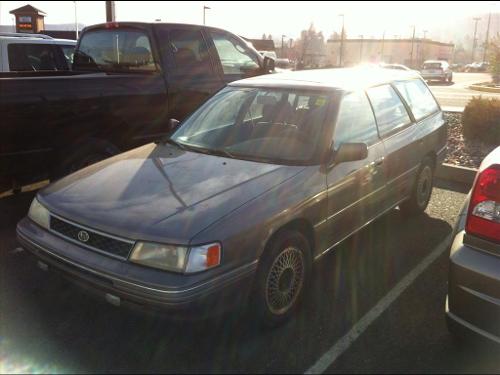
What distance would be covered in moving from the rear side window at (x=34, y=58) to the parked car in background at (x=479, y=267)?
6734mm

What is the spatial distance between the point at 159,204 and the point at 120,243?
0.33m

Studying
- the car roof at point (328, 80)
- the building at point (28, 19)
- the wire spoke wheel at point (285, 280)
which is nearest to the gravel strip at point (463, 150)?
the car roof at point (328, 80)

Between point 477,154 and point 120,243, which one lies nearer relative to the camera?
point 120,243

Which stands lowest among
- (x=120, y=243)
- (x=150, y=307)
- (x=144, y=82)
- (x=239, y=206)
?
(x=150, y=307)

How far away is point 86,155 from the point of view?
4695mm

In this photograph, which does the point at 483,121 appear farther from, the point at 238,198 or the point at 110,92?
the point at 238,198

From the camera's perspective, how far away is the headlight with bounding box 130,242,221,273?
2.52m

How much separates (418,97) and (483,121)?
10.3 feet

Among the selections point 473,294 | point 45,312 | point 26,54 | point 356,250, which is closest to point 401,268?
point 356,250

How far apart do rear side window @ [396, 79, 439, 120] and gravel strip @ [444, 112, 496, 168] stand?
5.43ft

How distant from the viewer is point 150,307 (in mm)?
2523

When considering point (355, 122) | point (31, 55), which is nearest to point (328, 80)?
point (355, 122)

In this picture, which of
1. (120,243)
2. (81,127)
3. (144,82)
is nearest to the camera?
(120,243)

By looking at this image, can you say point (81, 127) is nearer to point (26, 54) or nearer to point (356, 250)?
point (356, 250)
